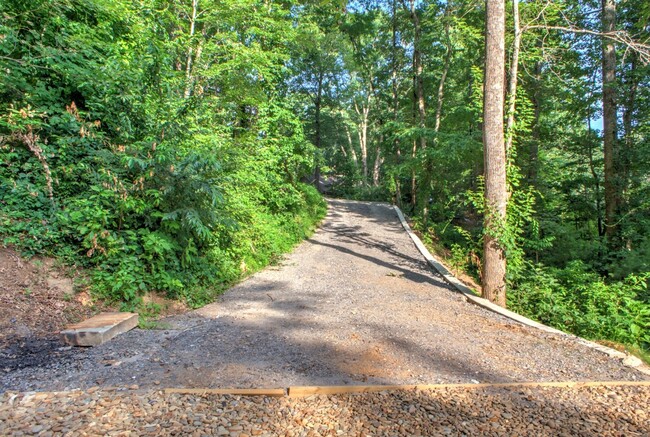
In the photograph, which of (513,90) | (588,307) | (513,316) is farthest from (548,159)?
(513,316)

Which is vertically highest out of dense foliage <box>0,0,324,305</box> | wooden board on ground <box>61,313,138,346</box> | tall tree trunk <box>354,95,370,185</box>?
tall tree trunk <box>354,95,370,185</box>

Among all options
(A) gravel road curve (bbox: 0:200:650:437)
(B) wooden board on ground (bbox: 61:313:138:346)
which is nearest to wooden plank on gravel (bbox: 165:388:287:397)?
(A) gravel road curve (bbox: 0:200:650:437)

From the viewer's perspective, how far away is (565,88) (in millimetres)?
11289

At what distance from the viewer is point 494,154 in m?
5.76

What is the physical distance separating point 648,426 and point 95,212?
579 centimetres

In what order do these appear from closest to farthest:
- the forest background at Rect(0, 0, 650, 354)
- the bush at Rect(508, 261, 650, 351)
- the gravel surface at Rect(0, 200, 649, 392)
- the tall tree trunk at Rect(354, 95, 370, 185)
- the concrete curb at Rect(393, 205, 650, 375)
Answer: the gravel surface at Rect(0, 200, 649, 392) < the concrete curb at Rect(393, 205, 650, 375) < the bush at Rect(508, 261, 650, 351) < the forest background at Rect(0, 0, 650, 354) < the tall tree trunk at Rect(354, 95, 370, 185)

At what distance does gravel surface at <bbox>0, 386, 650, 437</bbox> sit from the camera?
2268 mm

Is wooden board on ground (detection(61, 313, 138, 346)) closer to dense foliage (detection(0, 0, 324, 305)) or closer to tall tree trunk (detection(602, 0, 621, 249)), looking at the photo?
dense foliage (detection(0, 0, 324, 305))

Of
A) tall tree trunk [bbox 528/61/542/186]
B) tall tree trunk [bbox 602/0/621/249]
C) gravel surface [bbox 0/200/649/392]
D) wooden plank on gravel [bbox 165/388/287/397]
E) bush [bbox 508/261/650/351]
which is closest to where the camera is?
wooden plank on gravel [bbox 165/388/287/397]

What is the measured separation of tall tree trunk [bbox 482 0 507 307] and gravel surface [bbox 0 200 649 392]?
0.69 m

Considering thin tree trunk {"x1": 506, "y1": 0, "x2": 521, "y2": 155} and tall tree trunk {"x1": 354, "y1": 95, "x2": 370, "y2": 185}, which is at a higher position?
tall tree trunk {"x1": 354, "y1": 95, "x2": 370, "y2": 185}

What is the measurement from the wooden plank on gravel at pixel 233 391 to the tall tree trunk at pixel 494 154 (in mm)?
4275

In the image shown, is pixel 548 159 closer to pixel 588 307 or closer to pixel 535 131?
pixel 535 131

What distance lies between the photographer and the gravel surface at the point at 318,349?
2988mm
